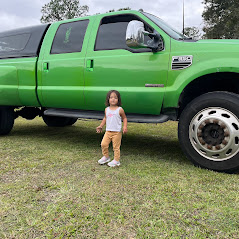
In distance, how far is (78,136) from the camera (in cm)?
485

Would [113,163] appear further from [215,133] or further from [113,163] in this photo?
[215,133]

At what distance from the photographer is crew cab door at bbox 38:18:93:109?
11.8 ft

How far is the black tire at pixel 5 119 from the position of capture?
4.59m

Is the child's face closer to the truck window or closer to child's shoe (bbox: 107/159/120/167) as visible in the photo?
child's shoe (bbox: 107/159/120/167)

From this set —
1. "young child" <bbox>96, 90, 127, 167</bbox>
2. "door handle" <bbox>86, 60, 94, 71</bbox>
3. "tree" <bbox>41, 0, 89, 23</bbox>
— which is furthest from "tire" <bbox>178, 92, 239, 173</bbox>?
"tree" <bbox>41, 0, 89, 23</bbox>

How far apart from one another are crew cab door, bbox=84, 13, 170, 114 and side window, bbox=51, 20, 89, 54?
23cm

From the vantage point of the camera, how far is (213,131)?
2672 mm

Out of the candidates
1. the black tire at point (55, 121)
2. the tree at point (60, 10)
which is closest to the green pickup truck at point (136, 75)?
the black tire at point (55, 121)

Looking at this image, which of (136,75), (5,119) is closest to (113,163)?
(136,75)

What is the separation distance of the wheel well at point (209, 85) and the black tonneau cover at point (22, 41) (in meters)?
2.53

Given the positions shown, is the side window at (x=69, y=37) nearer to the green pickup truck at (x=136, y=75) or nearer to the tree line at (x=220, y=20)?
the green pickup truck at (x=136, y=75)

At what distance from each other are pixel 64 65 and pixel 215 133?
235 cm

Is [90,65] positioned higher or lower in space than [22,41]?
Answer: lower

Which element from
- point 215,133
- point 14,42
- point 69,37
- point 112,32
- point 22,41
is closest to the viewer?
point 215,133
